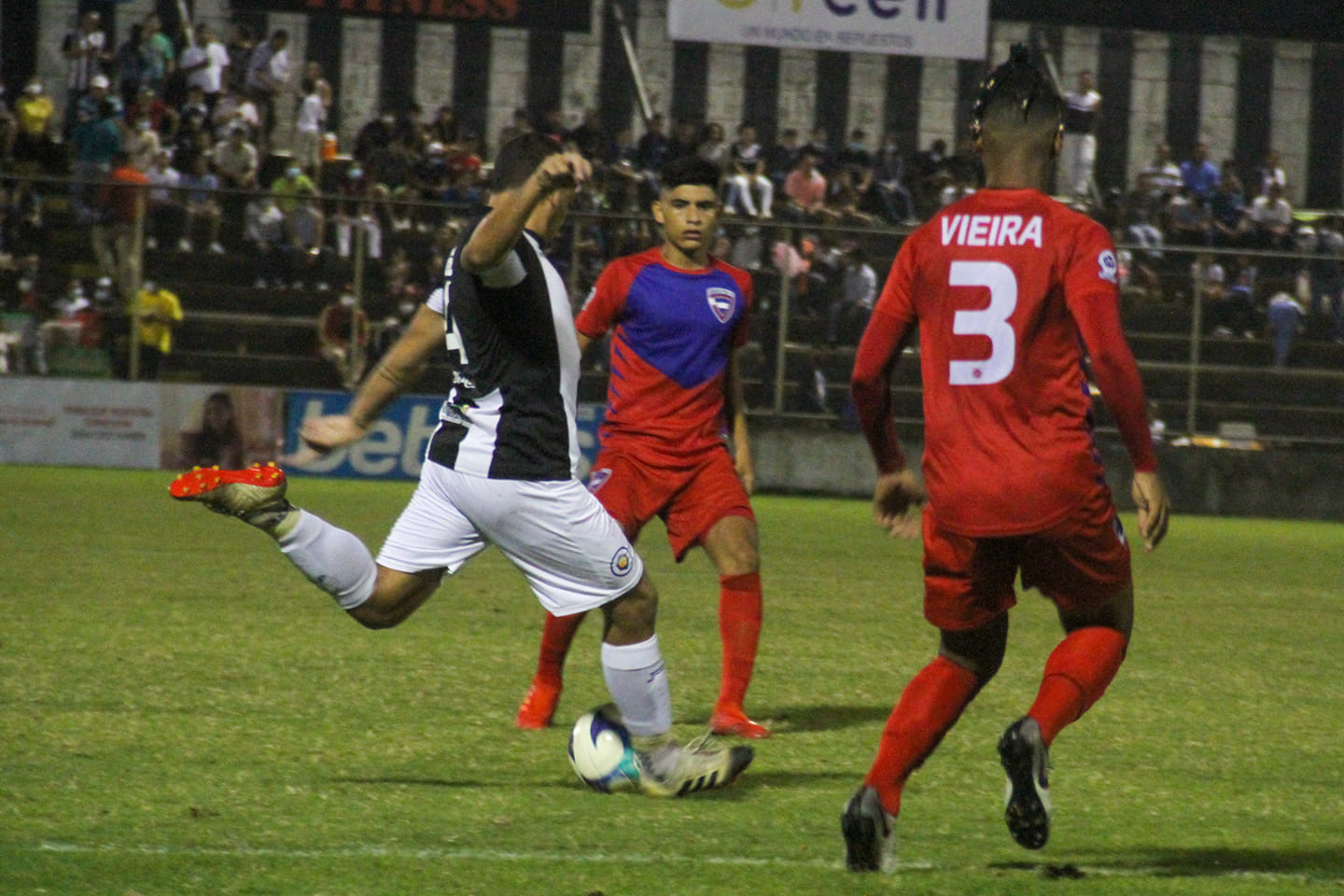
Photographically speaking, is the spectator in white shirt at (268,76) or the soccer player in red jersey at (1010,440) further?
the spectator in white shirt at (268,76)

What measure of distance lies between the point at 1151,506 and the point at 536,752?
8.07 ft

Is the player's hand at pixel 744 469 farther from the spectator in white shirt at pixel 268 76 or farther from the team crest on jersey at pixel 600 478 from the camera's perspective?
the spectator in white shirt at pixel 268 76

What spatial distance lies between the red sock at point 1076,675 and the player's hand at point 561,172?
5.72 ft

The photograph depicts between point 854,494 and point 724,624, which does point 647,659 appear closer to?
point 724,624

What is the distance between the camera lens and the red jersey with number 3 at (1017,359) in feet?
13.4

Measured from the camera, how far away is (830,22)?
2372 centimetres

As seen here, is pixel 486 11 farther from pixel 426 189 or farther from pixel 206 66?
pixel 206 66

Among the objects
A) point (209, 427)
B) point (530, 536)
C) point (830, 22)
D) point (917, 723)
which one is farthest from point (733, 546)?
point (830, 22)

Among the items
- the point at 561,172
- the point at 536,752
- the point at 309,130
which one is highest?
the point at 309,130

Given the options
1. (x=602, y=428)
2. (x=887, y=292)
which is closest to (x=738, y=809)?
(x=887, y=292)

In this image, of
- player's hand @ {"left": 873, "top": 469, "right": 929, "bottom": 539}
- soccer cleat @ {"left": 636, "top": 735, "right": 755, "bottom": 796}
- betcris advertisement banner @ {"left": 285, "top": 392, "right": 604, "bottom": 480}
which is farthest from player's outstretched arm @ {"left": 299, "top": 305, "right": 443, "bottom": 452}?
betcris advertisement banner @ {"left": 285, "top": 392, "right": 604, "bottom": 480}

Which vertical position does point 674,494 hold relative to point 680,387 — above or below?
below

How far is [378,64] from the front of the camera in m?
26.3

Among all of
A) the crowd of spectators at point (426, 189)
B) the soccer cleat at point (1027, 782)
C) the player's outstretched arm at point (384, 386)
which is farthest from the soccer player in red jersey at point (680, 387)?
the crowd of spectators at point (426, 189)
